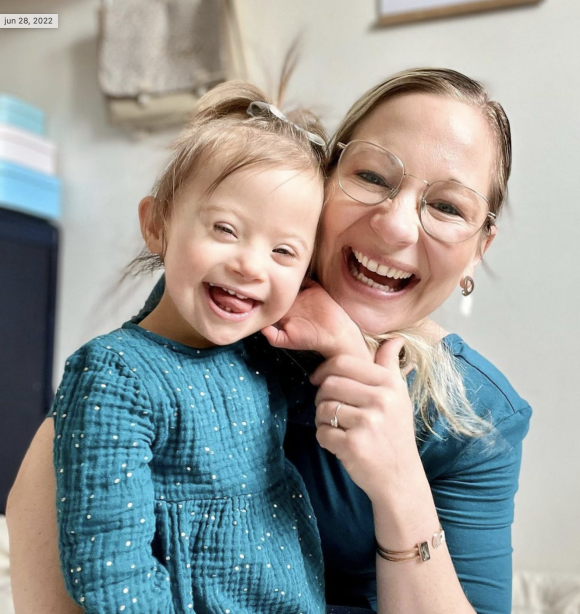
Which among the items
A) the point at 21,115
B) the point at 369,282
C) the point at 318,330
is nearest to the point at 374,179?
the point at 369,282

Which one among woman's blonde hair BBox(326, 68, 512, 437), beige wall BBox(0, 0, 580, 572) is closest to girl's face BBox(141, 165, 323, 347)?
woman's blonde hair BBox(326, 68, 512, 437)

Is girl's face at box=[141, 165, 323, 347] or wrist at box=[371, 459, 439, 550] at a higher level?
girl's face at box=[141, 165, 323, 347]

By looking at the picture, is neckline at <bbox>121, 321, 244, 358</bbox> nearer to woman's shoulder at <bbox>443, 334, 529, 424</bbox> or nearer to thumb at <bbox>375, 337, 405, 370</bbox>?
thumb at <bbox>375, 337, 405, 370</bbox>

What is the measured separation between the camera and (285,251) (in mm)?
834

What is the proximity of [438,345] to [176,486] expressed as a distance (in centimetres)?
51

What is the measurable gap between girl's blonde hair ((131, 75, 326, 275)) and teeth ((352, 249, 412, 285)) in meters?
0.15

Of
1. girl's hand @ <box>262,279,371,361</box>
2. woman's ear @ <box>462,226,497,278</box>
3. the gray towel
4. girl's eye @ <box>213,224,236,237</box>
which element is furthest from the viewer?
the gray towel

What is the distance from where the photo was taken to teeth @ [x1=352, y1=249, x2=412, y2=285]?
99 centimetres

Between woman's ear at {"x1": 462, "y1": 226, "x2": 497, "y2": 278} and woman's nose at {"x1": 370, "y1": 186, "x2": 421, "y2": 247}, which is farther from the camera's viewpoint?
woman's ear at {"x1": 462, "y1": 226, "x2": 497, "y2": 278}

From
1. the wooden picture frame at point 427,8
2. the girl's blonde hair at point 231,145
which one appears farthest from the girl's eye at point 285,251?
the wooden picture frame at point 427,8

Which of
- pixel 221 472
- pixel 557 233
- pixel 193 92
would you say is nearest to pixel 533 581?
pixel 557 233

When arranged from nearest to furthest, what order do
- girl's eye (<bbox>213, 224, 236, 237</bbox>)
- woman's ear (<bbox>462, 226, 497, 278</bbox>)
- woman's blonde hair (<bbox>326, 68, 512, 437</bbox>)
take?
girl's eye (<bbox>213, 224, 236, 237</bbox>) < woman's blonde hair (<bbox>326, 68, 512, 437</bbox>) < woman's ear (<bbox>462, 226, 497, 278</bbox>)

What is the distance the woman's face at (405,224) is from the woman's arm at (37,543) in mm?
514

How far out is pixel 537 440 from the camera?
184 centimetres
